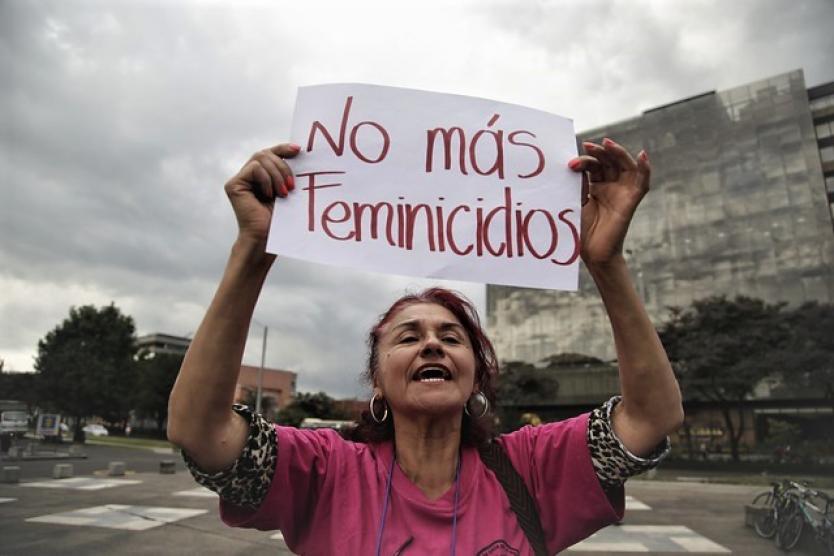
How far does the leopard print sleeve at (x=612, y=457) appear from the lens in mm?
1502

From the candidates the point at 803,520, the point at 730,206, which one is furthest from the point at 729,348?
the point at 730,206

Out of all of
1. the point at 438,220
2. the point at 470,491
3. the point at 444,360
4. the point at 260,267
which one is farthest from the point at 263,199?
the point at 470,491

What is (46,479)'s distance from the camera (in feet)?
50.7

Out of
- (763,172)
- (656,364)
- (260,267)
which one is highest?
(763,172)

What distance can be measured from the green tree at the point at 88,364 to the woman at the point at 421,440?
4031 cm

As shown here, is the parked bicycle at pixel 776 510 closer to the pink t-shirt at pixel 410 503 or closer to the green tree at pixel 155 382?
the pink t-shirt at pixel 410 503

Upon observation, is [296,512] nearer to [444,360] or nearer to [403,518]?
[403,518]

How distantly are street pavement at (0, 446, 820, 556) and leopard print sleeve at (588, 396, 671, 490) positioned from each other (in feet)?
23.8

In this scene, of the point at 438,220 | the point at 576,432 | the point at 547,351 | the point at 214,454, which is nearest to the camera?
the point at 214,454

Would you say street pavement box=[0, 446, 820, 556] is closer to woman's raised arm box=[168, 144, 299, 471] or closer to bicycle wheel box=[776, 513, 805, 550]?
bicycle wheel box=[776, 513, 805, 550]

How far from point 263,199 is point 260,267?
9.1 inches

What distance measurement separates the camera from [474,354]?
1925mm

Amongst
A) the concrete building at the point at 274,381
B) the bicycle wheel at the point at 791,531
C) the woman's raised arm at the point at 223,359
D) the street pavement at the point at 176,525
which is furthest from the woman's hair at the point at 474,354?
the concrete building at the point at 274,381

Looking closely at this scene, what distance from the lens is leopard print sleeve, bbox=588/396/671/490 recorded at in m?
1.50
